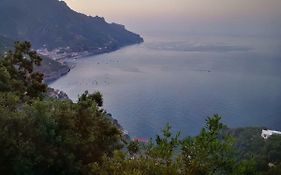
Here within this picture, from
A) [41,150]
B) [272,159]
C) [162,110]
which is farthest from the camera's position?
[162,110]

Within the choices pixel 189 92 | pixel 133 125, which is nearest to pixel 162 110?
pixel 133 125

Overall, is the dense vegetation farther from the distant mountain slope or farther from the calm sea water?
the distant mountain slope

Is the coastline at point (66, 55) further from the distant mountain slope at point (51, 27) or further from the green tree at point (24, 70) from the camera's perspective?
the green tree at point (24, 70)

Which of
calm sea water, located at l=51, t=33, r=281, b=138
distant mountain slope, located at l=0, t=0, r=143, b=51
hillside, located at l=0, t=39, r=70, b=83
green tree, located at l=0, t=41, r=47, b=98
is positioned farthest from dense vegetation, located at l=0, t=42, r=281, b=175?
distant mountain slope, located at l=0, t=0, r=143, b=51

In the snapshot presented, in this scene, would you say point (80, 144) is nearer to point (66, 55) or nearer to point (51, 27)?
point (66, 55)

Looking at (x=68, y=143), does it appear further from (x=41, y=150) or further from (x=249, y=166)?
(x=249, y=166)

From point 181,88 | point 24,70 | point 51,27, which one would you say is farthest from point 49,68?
point 24,70
